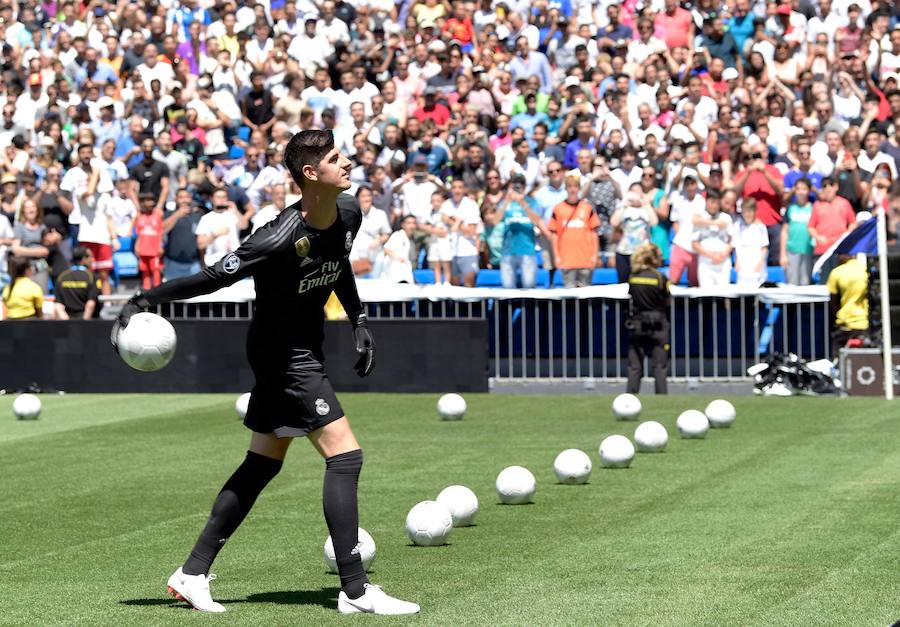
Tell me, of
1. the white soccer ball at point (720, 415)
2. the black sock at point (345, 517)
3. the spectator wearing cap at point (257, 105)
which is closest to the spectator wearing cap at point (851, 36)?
the spectator wearing cap at point (257, 105)

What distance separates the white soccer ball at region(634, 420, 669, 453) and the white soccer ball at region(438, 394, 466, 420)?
13.1ft

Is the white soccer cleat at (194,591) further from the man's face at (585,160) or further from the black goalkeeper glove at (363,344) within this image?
the man's face at (585,160)

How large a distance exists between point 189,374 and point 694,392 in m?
7.34

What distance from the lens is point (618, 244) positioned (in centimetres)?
2514

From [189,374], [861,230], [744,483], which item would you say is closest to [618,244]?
[861,230]

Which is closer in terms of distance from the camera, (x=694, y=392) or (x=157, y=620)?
(x=157, y=620)

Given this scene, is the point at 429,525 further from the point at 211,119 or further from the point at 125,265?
the point at 211,119

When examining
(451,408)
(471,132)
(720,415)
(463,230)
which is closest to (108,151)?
(471,132)

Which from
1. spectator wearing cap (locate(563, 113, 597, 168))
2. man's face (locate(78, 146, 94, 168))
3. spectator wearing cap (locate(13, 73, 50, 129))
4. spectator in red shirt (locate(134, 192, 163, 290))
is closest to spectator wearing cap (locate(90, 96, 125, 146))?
spectator wearing cap (locate(13, 73, 50, 129))

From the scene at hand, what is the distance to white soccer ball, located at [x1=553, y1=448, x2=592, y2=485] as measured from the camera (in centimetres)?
1355

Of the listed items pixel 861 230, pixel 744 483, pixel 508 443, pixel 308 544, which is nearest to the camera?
pixel 308 544

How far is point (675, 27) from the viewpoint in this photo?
28422 millimetres

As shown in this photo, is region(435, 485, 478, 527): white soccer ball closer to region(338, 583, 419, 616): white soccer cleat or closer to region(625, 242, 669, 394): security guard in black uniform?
region(338, 583, 419, 616): white soccer cleat

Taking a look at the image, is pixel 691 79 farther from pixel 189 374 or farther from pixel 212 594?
pixel 212 594
